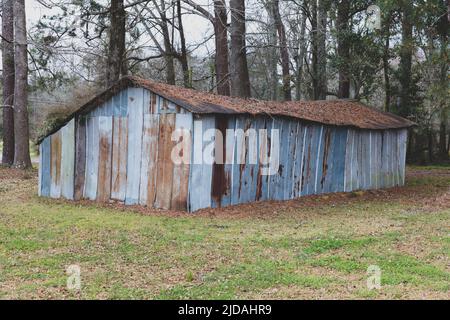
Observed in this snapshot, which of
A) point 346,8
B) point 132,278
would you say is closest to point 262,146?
point 132,278

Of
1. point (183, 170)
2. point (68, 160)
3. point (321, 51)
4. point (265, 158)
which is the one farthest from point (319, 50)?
point (68, 160)

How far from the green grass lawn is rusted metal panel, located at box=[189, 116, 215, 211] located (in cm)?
35

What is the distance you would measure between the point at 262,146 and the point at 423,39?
10.3 m

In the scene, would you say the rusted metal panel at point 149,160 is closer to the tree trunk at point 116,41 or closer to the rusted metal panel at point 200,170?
the rusted metal panel at point 200,170

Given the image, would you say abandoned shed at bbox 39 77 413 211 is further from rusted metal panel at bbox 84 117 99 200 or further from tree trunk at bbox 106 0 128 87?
tree trunk at bbox 106 0 128 87

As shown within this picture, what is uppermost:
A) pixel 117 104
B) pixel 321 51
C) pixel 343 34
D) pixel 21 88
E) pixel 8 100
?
pixel 343 34

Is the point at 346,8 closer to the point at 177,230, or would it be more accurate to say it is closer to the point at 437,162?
the point at 437,162

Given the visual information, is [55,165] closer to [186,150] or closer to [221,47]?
[186,150]

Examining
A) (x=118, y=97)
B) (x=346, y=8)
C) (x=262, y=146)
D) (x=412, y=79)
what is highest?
(x=346, y=8)

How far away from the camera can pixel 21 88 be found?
64.2 feet

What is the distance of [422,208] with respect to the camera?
12922mm

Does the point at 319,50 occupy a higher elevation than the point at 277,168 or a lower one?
higher

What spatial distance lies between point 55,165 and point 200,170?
13.6 feet

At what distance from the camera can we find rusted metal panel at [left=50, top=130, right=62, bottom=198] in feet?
44.2
